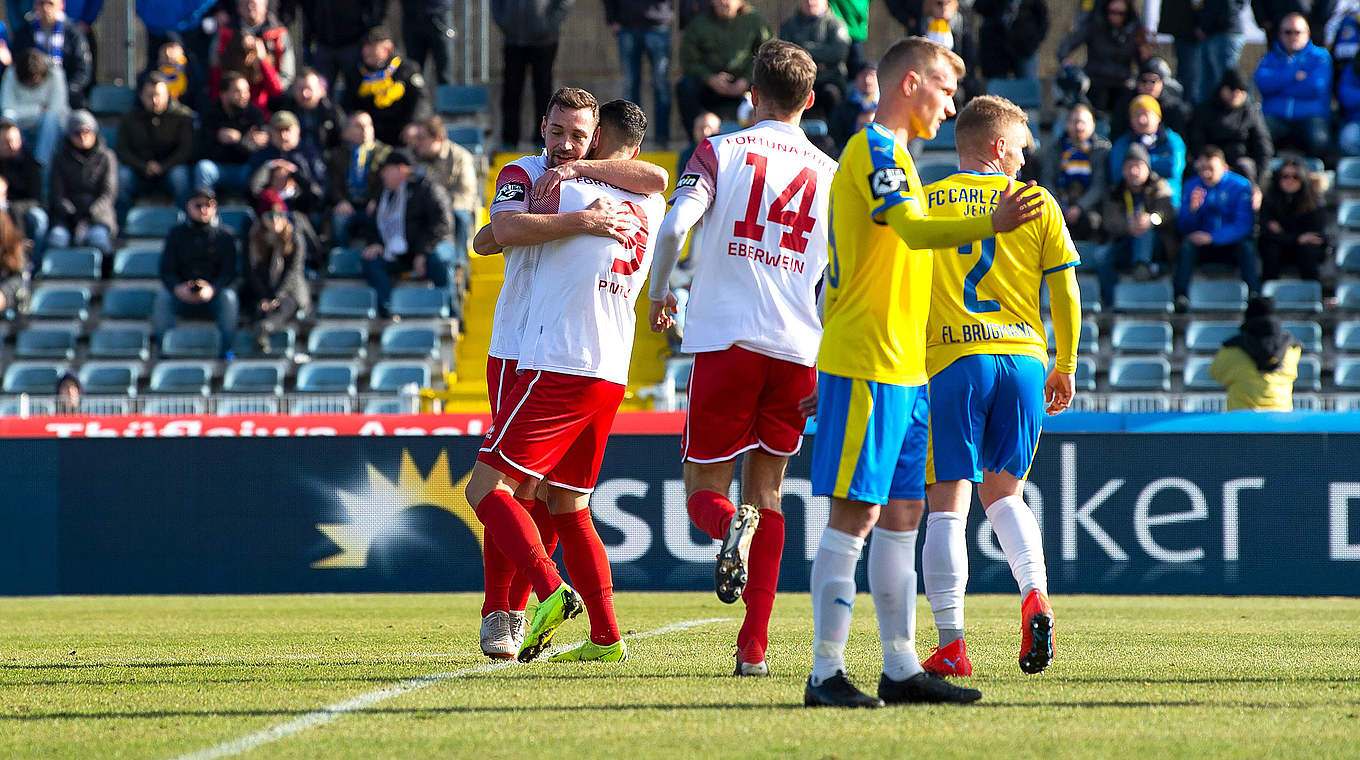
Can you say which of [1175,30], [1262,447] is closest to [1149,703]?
[1262,447]

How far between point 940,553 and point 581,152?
2101mm

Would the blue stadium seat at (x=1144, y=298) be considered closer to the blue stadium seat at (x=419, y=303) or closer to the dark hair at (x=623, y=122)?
the blue stadium seat at (x=419, y=303)

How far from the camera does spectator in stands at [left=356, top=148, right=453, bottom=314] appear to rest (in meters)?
15.9

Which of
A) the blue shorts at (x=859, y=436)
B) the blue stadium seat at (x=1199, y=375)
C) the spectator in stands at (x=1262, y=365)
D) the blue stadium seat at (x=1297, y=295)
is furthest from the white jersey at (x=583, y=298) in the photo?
the blue stadium seat at (x=1297, y=295)

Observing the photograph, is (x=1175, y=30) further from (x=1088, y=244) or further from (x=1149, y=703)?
(x=1149, y=703)

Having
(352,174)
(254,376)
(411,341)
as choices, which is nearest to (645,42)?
(352,174)

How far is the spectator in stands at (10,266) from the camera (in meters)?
15.5

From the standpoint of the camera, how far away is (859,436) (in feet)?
16.0

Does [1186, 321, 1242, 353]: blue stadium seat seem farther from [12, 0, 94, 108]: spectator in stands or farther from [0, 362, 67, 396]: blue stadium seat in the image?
[12, 0, 94, 108]: spectator in stands

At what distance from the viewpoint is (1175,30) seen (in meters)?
17.4

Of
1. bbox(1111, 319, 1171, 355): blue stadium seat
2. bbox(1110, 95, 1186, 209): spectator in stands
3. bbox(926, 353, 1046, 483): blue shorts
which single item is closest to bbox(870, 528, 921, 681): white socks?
bbox(926, 353, 1046, 483): blue shorts

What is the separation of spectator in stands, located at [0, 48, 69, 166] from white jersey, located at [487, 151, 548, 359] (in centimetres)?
1267

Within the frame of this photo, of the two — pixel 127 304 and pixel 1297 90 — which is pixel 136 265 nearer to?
pixel 127 304

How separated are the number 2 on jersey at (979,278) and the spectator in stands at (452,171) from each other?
1111cm
